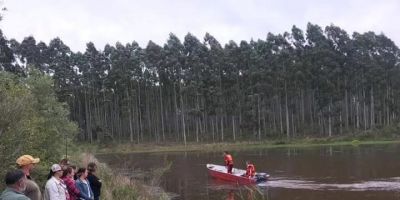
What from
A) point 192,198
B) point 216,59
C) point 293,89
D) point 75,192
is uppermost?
point 216,59

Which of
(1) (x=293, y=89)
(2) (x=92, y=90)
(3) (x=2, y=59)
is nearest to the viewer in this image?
(3) (x=2, y=59)

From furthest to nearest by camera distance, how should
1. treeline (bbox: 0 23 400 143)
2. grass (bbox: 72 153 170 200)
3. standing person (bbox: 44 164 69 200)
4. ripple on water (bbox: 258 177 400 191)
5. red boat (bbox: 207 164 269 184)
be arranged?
treeline (bbox: 0 23 400 143) → red boat (bbox: 207 164 269 184) → ripple on water (bbox: 258 177 400 191) → grass (bbox: 72 153 170 200) → standing person (bbox: 44 164 69 200)

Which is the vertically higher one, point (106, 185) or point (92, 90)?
point (92, 90)

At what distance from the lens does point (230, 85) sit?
7794 cm

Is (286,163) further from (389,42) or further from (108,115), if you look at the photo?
(108,115)

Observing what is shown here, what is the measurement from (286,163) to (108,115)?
51.1 metres

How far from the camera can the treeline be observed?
72375mm

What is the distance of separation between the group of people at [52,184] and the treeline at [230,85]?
57947 millimetres

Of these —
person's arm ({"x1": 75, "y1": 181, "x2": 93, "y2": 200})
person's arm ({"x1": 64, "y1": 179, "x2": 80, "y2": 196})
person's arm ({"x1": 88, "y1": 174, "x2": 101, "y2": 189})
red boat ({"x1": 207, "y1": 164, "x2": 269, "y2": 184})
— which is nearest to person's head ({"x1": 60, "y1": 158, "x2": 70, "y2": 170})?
person's arm ({"x1": 64, "y1": 179, "x2": 80, "y2": 196})

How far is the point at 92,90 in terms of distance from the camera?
8119 centimetres

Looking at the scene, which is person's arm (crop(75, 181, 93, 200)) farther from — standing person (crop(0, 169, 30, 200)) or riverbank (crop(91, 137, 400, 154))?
riverbank (crop(91, 137, 400, 154))

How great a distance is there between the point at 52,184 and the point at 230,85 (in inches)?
2719

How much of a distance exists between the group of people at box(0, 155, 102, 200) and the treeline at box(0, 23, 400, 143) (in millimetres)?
57947

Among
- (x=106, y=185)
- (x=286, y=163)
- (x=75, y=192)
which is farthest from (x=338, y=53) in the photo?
(x=75, y=192)
